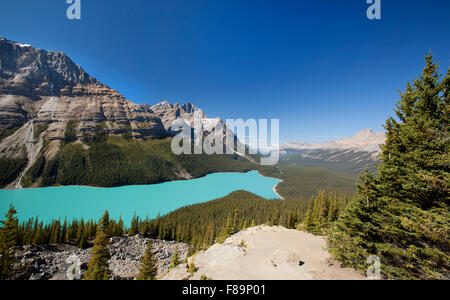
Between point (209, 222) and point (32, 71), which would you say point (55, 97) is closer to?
point (32, 71)

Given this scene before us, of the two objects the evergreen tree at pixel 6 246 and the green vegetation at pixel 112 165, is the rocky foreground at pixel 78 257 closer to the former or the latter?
the evergreen tree at pixel 6 246

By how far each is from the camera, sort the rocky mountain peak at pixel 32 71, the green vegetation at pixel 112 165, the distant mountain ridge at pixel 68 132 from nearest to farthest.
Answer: the green vegetation at pixel 112 165
the distant mountain ridge at pixel 68 132
the rocky mountain peak at pixel 32 71

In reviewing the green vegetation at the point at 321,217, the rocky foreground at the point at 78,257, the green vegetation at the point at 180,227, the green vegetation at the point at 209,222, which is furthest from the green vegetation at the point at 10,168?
the green vegetation at the point at 321,217

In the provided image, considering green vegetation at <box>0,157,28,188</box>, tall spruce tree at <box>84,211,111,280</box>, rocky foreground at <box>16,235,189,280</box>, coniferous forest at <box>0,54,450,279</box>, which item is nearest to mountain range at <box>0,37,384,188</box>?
green vegetation at <box>0,157,28,188</box>

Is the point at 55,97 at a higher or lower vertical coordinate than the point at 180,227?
higher

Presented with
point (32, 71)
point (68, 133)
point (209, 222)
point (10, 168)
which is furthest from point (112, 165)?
point (32, 71)

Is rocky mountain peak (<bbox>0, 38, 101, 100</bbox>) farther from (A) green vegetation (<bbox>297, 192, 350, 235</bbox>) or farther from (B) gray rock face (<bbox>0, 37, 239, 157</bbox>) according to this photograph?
(A) green vegetation (<bbox>297, 192, 350, 235</bbox>)
